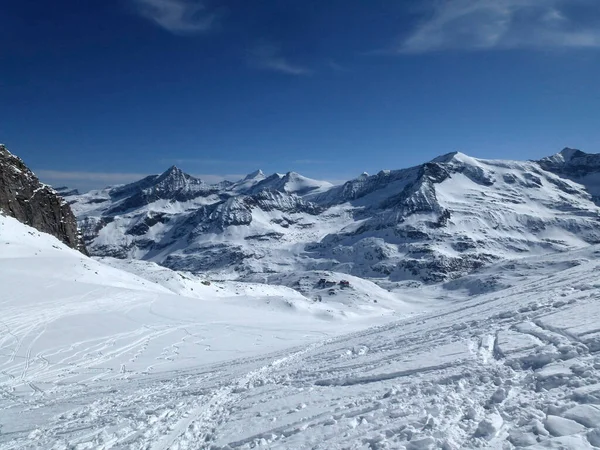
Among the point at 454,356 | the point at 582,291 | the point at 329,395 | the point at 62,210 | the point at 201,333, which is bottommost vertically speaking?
the point at 201,333

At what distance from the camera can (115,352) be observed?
20891 millimetres

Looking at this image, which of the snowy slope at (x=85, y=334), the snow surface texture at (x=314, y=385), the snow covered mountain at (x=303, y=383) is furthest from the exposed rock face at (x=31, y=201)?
the snow surface texture at (x=314, y=385)

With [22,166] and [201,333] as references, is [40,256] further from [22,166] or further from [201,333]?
A: [22,166]

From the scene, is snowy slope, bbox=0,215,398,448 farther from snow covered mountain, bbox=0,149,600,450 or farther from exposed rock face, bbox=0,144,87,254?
exposed rock face, bbox=0,144,87,254

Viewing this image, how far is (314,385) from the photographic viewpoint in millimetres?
11547

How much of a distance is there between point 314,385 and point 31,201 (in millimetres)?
74892

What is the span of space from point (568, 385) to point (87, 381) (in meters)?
17.2

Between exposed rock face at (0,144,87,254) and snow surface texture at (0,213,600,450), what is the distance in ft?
154

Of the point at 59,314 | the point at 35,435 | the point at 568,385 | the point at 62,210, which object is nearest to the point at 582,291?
the point at 568,385

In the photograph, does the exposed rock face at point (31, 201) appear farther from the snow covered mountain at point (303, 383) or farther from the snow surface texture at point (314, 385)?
the snow surface texture at point (314, 385)

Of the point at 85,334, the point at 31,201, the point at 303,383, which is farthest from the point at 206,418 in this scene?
the point at 31,201

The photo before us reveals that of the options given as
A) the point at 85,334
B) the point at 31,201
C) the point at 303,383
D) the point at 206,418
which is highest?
the point at 31,201

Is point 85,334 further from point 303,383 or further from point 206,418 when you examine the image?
point 303,383

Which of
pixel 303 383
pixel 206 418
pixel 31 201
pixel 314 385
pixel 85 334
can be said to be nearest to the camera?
pixel 206 418
